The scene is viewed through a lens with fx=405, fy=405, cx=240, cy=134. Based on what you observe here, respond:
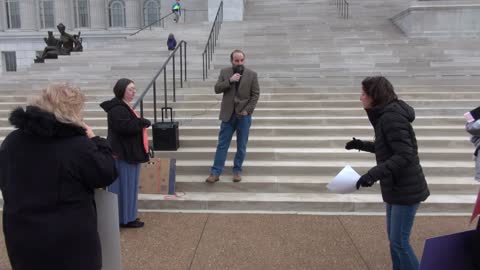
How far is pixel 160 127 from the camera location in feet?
20.1

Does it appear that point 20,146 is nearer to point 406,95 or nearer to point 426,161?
point 426,161

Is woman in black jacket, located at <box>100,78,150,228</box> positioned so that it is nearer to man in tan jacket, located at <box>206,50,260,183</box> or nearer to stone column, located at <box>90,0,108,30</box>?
man in tan jacket, located at <box>206,50,260,183</box>

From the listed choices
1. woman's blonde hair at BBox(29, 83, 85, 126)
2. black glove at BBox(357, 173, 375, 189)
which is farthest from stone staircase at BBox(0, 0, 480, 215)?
woman's blonde hair at BBox(29, 83, 85, 126)

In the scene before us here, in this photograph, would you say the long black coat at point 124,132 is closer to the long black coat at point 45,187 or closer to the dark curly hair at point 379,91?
the long black coat at point 45,187

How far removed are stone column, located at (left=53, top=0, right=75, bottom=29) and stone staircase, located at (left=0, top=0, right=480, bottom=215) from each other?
2334 centimetres

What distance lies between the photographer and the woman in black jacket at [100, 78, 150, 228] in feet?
13.6

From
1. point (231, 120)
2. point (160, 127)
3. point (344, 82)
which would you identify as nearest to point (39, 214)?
point (231, 120)

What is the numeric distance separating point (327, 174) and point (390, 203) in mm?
2849

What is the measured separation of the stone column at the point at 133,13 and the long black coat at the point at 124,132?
33266mm

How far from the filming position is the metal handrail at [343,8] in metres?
16.8

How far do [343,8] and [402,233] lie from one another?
16.3 meters

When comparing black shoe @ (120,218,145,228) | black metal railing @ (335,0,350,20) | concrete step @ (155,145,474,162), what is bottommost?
black shoe @ (120,218,145,228)

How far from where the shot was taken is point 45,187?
202 centimetres

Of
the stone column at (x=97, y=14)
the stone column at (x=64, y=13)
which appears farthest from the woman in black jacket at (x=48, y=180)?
the stone column at (x=64, y=13)
